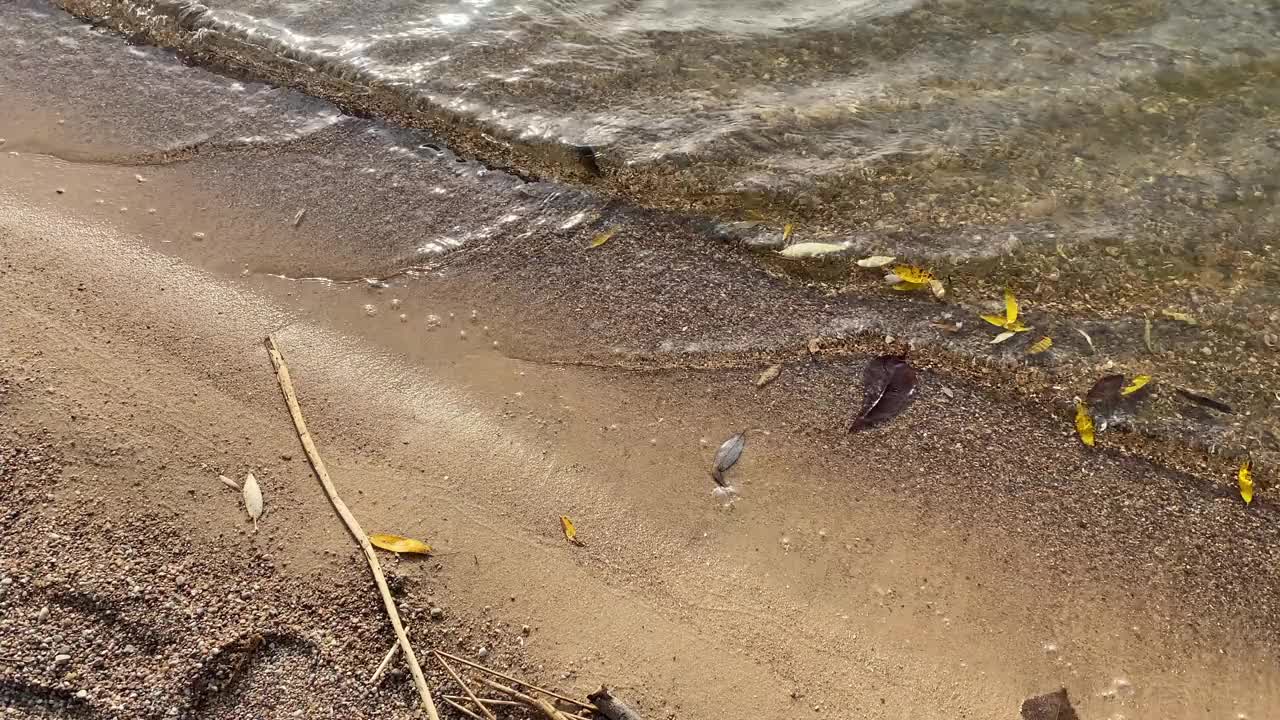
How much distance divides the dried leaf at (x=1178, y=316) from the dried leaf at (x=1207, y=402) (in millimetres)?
354

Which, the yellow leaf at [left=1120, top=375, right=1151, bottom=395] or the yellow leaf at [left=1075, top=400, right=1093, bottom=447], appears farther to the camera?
the yellow leaf at [left=1120, top=375, right=1151, bottom=395]

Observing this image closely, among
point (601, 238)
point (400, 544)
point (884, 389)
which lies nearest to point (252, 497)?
point (400, 544)

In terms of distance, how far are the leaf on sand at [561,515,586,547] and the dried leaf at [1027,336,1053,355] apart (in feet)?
5.43

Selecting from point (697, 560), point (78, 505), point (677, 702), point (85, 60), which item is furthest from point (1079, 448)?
point (85, 60)

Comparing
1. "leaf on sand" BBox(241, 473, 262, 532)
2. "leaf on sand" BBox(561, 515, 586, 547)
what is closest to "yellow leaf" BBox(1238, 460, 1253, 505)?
"leaf on sand" BBox(561, 515, 586, 547)

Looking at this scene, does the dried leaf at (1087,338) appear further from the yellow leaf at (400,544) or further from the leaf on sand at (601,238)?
the yellow leaf at (400,544)

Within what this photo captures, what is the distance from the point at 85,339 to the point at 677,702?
215 centimetres

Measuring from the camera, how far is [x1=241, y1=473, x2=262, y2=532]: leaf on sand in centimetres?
223

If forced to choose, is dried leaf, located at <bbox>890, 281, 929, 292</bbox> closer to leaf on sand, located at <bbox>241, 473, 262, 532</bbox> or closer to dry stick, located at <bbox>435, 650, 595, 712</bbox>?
dry stick, located at <bbox>435, 650, 595, 712</bbox>

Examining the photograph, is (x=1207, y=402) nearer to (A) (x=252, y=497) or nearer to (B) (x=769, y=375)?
(B) (x=769, y=375)

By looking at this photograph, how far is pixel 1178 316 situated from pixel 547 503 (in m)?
2.33

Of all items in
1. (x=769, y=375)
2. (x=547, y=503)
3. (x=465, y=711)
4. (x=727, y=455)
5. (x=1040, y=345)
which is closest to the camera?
(x=465, y=711)

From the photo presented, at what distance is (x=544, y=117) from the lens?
3.83 meters

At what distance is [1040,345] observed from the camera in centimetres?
285
